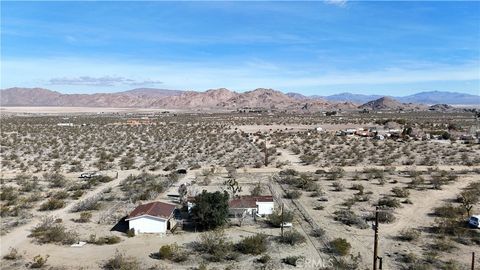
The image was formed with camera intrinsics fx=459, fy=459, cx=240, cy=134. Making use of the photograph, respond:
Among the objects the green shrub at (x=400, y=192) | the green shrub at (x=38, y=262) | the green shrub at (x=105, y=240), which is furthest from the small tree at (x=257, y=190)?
the green shrub at (x=38, y=262)

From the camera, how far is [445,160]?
4872 cm

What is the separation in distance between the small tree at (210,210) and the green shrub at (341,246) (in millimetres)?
6441

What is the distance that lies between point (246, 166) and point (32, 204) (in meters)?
20.8

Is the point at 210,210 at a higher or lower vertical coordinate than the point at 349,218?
higher

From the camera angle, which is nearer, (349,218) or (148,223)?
(148,223)

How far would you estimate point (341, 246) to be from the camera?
21.2 metres

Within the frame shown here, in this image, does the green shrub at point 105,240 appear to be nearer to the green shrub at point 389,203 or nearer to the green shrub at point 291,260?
the green shrub at point 291,260

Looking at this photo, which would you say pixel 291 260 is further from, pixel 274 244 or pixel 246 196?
pixel 246 196

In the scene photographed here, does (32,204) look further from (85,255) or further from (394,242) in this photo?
(394,242)

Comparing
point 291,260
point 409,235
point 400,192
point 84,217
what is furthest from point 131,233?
point 400,192

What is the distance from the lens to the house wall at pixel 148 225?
2459 centimetres

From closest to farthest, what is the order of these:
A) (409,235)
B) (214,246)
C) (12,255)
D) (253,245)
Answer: (12,255)
(253,245)
(214,246)
(409,235)

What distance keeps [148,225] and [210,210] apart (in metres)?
3.41

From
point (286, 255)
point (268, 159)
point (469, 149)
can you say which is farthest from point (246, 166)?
point (469, 149)
